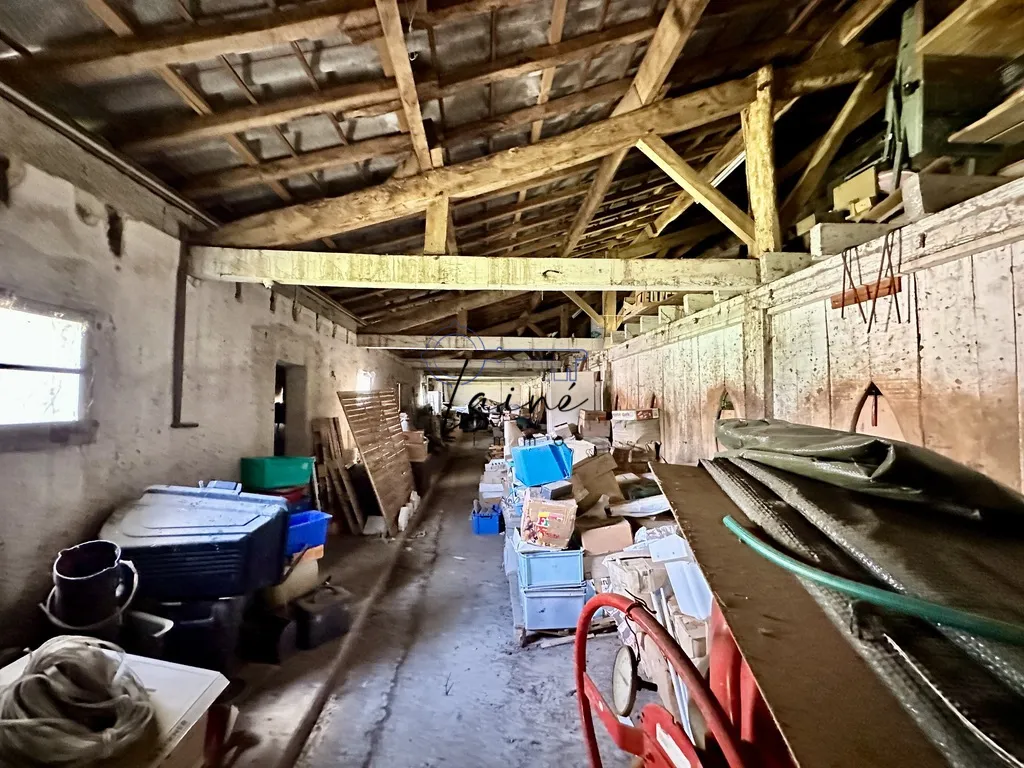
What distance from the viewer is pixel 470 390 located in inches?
1005

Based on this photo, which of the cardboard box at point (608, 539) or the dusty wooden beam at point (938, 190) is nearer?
the dusty wooden beam at point (938, 190)

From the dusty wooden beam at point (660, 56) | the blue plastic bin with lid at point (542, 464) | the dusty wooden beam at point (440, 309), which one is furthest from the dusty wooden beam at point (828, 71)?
the dusty wooden beam at point (440, 309)

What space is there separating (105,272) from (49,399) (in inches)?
33.2

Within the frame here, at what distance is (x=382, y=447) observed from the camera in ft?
22.9

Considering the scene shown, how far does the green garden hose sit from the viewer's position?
2.27 ft

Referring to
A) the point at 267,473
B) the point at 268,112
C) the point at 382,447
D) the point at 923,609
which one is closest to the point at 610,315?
the point at 382,447

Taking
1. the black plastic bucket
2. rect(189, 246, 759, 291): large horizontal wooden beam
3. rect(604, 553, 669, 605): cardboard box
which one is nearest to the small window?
the black plastic bucket

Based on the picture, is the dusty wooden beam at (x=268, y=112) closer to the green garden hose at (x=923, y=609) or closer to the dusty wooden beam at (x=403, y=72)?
the dusty wooden beam at (x=403, y=72)

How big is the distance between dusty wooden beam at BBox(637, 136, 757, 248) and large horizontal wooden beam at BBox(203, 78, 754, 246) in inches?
4.6

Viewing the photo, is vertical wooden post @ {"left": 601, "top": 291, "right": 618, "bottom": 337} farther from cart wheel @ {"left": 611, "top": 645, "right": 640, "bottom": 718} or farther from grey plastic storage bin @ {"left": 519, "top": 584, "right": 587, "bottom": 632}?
cart wheel @ {"left": 611, "top": 645, "right": 640, "bottom": 718}

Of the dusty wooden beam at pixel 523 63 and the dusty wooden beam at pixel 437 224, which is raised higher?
the dusty wooden beam at pixel 523 63

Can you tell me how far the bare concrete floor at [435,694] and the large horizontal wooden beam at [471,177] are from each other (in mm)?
3148

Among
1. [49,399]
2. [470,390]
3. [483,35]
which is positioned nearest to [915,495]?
[483,35]

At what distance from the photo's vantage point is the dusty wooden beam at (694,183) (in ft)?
11.4
